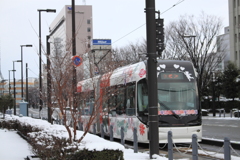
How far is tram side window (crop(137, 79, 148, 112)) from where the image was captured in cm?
1584

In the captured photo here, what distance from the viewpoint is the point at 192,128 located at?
51.0 ft

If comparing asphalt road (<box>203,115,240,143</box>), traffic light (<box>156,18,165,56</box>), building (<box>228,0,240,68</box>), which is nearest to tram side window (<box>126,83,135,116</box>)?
asphalt road (<box>203,115,240,143</box>)

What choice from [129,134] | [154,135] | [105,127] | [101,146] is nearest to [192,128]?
[129,134]

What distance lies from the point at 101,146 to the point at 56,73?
3619 mm

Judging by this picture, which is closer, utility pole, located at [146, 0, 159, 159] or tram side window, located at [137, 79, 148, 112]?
utility pole, located at [146, 0, 159, 159]

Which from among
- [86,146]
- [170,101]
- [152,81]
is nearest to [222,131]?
[170,101]

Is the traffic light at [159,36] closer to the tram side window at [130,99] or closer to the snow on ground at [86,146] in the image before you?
the snow on ground at [86,146]

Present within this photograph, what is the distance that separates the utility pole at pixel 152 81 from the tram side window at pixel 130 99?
5300 mm

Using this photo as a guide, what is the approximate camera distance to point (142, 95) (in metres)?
16.0

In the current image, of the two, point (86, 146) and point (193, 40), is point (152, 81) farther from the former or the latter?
point (193, 40)

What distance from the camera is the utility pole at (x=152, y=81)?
439 inches

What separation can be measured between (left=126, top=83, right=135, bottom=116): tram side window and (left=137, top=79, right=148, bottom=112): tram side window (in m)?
0.49

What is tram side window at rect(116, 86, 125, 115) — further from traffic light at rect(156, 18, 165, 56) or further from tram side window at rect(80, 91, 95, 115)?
traffic light at rect(156, 18, 165, 56)

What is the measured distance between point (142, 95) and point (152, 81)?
476 cm
